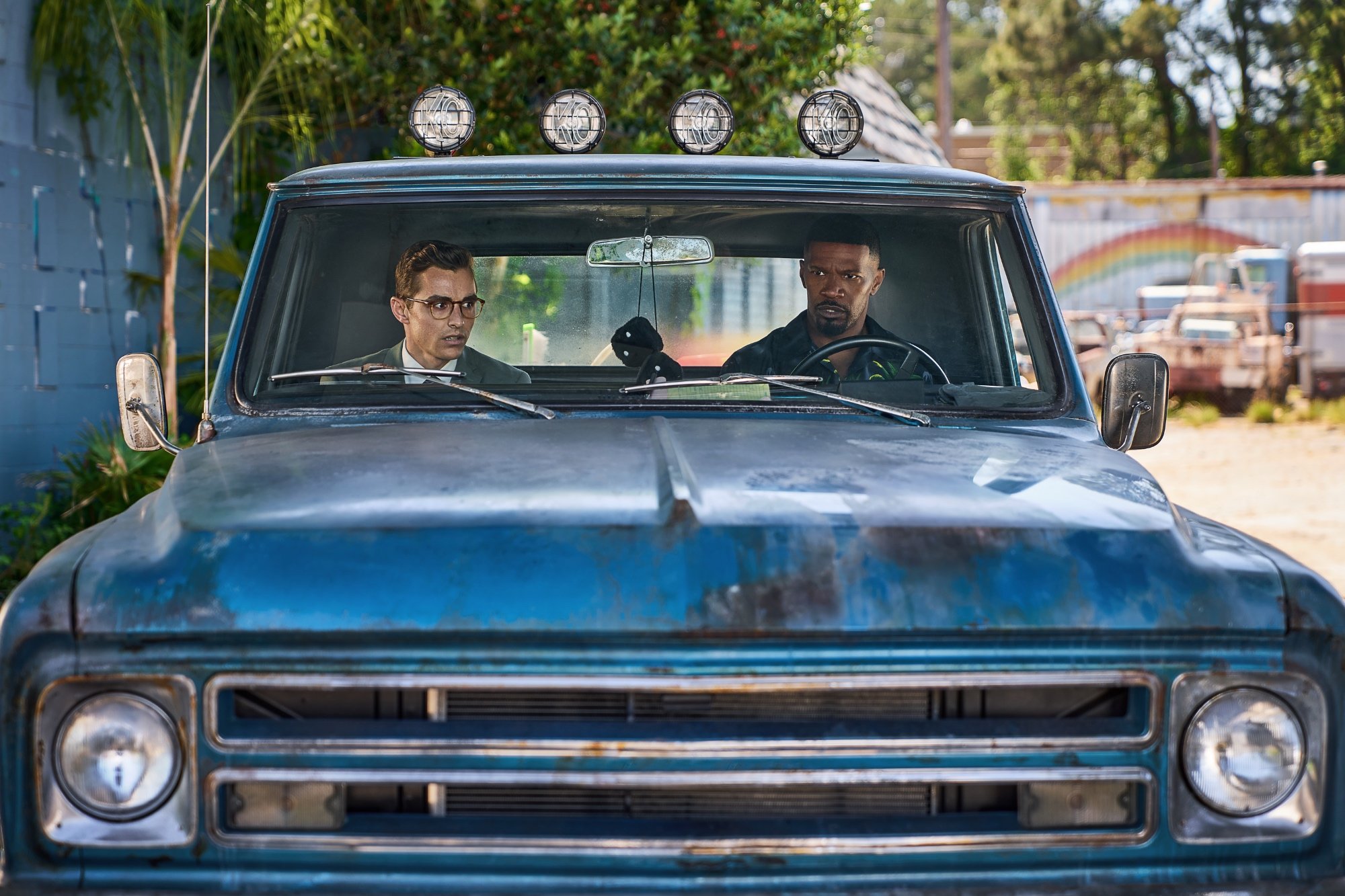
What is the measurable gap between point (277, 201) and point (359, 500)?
1.31m

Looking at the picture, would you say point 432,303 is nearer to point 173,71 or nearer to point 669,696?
point 669,696

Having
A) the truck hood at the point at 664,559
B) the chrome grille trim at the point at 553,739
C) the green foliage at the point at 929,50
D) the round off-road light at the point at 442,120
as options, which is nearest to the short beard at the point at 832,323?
the round off-road light at the point at 442,120

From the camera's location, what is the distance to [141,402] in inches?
131

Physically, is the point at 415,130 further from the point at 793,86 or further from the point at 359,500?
the point at 793,86

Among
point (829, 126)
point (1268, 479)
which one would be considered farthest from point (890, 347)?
point (1268, 479)

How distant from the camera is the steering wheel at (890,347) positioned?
136 inches

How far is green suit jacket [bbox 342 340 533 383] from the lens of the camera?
3303 mm

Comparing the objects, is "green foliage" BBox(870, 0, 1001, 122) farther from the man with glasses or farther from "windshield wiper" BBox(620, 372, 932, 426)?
"windshield wiper" BBox(620, 372, 932, 426)

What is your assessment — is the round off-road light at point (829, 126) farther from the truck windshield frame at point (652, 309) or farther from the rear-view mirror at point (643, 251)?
the rear-view mirror at point (643, 251)

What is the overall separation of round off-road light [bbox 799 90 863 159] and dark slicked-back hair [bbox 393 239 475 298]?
977 mm

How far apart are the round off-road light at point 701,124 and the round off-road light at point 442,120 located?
0.54 meters

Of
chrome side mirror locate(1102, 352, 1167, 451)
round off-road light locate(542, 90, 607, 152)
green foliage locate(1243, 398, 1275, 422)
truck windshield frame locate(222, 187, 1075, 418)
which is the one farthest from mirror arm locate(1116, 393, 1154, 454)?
green foliage locate(1243, 398, 1275, 422)

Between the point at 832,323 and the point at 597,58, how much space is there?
5.30 metres

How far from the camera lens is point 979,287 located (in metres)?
3.80
